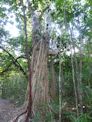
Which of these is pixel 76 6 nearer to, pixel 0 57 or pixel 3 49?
pixel 3 49

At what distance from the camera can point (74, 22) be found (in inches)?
200

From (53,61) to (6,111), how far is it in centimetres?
142

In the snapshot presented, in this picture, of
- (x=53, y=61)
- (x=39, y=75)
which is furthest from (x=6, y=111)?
(x=53, y=61)

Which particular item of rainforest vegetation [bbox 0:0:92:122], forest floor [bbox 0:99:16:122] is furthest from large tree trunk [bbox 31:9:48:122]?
forest floor [bbox 0:99:16:122]

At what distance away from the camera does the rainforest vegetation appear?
4223 mm

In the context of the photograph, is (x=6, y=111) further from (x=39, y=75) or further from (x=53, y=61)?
(x=53, y=61)

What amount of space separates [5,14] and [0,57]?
1.38 m

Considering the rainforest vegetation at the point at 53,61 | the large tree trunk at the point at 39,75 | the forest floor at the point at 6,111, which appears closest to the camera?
the rainforest vegetation at the point at 53,61

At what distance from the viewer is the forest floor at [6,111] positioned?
16.4 feet

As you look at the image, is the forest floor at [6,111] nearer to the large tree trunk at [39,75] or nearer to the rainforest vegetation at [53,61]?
the rainforest vegetation at [53,61]

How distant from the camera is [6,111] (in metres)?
5.45

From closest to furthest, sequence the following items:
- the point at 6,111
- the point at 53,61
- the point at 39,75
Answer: the point at 39,75 < the point at 6,111 < the point at 53,61

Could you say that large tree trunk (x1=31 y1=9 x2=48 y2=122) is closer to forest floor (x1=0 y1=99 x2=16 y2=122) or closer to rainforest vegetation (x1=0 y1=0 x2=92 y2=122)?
rainforest vegetation (x1=0 y1=0 x2=92 y2=122)

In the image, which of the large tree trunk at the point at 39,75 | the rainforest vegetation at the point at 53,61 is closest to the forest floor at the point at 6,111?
the rainforest vegetation at the point at 53,61
